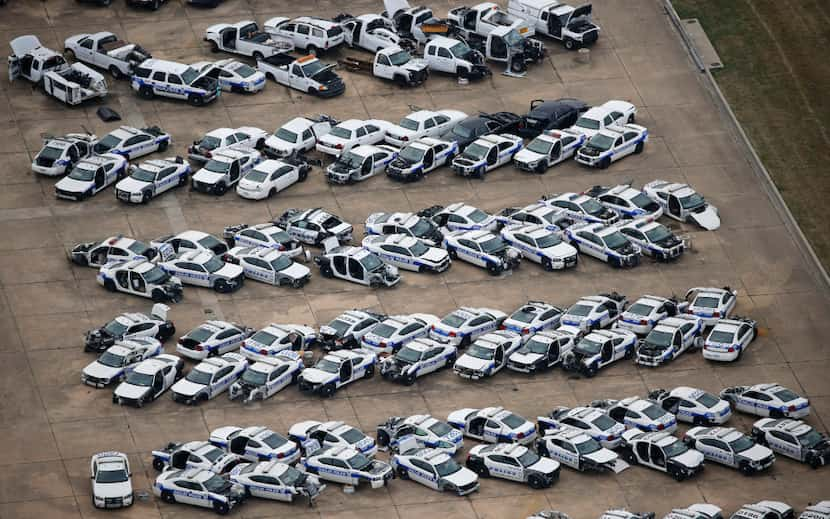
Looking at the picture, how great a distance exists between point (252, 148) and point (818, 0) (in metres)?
34.8

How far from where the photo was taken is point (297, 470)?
74.2 metres

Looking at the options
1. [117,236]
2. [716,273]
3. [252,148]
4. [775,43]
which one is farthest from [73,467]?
[775,43]

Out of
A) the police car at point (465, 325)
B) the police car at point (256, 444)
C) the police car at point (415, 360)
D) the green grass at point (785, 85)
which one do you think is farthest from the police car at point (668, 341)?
the police car at point (256, 444)

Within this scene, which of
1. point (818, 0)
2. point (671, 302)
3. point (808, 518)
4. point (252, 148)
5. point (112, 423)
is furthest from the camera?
point (818, 0)

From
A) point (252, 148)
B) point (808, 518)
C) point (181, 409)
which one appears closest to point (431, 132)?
point (252, 148)

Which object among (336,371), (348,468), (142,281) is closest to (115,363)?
(142,281)

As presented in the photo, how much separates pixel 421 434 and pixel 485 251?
1365cm

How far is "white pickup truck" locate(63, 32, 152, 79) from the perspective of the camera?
331 ft

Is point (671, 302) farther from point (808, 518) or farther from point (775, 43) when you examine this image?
point (775, 43)

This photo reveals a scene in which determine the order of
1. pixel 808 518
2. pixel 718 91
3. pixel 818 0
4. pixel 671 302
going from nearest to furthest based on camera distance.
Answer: pixel 808 518, pixel 671 302, pixel 718 91, pixel 818 0

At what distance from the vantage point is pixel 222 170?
9269 centimetres

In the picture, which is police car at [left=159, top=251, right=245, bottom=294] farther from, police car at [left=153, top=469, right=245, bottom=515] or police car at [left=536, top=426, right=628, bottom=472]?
police car at [left=536, top=426, right=628, bottom=472]

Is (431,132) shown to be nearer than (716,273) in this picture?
No

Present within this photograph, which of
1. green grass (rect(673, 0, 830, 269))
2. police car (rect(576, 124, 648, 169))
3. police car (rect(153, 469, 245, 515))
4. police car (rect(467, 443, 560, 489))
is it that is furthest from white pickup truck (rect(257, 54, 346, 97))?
police car (rect(153, 469, 245, 515))
